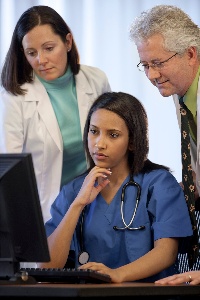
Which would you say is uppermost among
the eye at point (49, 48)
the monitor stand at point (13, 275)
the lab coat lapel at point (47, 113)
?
the eye at point (49, 48)

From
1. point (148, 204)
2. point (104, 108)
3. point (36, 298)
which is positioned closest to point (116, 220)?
point (148, 204)

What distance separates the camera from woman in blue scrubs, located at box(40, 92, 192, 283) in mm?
2354

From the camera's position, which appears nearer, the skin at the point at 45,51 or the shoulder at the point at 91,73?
the skin at the point at 45,51

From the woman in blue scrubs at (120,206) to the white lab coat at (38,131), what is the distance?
342 millimetres

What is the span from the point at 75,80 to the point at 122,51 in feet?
4.09

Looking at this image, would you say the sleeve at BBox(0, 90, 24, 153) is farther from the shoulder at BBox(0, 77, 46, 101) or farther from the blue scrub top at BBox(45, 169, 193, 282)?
the blue scrub top at BBox(45, 169, 193, 282)

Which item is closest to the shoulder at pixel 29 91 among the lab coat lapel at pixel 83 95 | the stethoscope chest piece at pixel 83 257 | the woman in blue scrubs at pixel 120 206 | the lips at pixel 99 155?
the lab coat lapel at pixel 83 95

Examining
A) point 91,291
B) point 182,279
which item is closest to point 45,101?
point 182,279

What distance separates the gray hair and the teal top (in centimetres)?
57

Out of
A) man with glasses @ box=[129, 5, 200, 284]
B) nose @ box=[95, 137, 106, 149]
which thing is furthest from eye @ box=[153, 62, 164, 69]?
nose @ box=[95, 137, 106, 149]

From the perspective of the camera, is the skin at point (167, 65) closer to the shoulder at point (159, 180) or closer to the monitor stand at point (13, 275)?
the shoulder at point (159, 180)

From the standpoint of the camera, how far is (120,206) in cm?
244

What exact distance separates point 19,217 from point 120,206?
2.33 ft

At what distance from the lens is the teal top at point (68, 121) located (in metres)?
2.92
